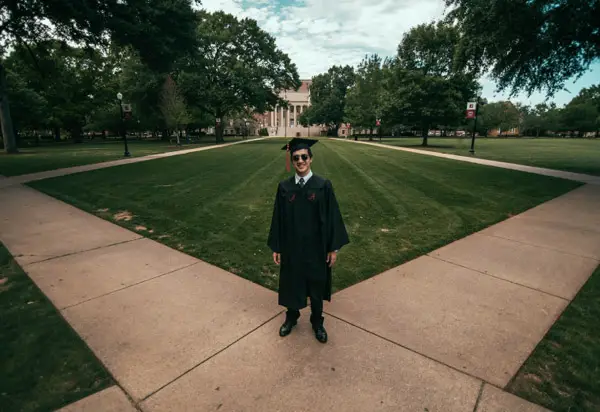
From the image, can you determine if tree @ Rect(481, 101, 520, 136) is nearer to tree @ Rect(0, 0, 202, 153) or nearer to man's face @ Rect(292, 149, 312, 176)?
tree @ Rect(0, 0, 202, 153)

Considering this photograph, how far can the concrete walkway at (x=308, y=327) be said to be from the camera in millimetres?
2316

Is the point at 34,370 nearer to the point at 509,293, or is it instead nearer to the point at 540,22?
the point at 509,293

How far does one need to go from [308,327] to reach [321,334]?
0.26m

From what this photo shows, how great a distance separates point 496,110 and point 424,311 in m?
118

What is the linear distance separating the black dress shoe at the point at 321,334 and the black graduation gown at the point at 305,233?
11.9 inches

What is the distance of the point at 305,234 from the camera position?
291cm

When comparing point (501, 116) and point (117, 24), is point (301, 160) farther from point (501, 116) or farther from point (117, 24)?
point (501, 116)

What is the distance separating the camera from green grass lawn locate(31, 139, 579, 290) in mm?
5004

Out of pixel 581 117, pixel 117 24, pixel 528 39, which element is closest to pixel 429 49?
pixel 528 39

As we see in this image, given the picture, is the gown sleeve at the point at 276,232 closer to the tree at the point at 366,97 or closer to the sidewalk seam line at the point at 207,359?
the sidewalk seam line at the point at 207,359

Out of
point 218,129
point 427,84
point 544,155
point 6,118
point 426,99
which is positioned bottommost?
point 544,155

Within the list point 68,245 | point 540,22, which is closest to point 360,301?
point 68,245

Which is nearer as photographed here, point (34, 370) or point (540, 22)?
point (34, 370)

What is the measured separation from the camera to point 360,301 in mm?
3592
